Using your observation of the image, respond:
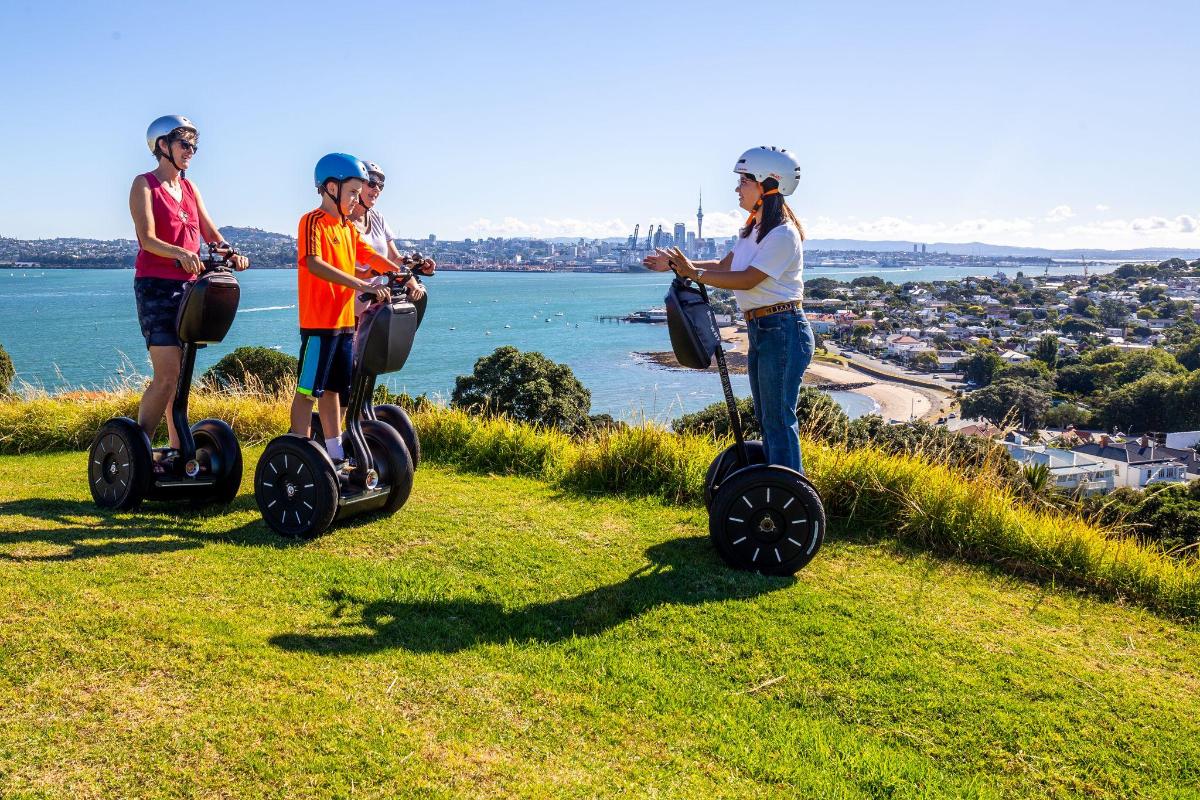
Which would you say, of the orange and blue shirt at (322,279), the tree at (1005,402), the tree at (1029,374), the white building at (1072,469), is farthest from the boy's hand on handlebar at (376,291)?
the tree at (1029,374)

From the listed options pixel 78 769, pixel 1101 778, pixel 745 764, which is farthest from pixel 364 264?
pixel 1101 778

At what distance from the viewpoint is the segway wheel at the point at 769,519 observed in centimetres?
450

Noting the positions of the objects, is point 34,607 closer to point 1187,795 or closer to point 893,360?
point 1187,795

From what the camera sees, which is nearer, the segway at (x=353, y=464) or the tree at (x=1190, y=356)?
the segway at (x=353, y=464)

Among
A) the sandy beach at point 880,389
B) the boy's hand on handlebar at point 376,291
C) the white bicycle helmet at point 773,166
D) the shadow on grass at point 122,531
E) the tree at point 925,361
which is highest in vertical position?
the white bicycle helmet at point 773,166

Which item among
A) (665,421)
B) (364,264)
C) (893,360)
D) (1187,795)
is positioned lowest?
(893,360)

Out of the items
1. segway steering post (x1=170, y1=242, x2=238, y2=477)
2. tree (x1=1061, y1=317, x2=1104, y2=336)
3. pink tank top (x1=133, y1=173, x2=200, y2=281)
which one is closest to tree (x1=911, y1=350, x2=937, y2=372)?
tree (x1=1061, y1=317, x2=1104, y2=336)

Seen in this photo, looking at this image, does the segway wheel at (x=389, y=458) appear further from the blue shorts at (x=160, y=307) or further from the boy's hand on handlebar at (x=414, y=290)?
the blue shorts at (x=160, y=307)

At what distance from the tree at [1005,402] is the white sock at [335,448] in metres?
50.2

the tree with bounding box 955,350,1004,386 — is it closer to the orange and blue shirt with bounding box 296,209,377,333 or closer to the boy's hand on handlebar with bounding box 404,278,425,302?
the boy's hand on handlebar with bounding box 404,278,425,302

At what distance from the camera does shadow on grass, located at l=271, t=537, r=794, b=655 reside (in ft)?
12.2

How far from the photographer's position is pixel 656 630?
3.91 meters

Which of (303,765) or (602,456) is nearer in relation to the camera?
(303,765)

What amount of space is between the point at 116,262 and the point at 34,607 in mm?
176261
